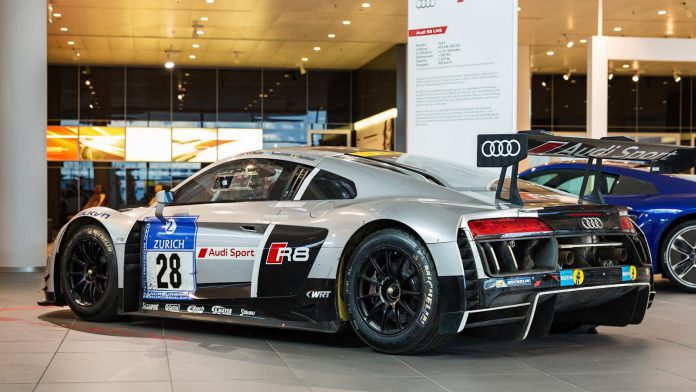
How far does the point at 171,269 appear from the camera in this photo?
6.04m

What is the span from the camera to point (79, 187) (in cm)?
2564

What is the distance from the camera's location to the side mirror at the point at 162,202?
6.21 metres

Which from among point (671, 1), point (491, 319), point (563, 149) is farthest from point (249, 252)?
point (671, 1)

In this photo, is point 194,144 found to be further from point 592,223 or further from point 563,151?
point 592,223

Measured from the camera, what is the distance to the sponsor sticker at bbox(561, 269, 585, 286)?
16.6 feet

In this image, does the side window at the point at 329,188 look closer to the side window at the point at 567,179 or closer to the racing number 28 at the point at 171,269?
the racing number 28 at the point at 171,269

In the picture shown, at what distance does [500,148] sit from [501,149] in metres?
0.01

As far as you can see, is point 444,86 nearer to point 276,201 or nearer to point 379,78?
point 276,201

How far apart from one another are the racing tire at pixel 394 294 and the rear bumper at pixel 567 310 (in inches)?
9.6

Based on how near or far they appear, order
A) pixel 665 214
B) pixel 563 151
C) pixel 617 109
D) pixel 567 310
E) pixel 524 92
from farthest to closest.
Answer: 1. pixel 617 109
2. pixel 524 92
3. pixel 665 214
4. pixel 563 151
5. pixel 567 310

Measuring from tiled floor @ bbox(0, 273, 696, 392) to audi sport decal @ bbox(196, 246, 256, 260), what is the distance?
49 centimetres

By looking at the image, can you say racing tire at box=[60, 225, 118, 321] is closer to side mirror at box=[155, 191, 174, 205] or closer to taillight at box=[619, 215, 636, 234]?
side mirror at box=[155, 191, 174, 205]

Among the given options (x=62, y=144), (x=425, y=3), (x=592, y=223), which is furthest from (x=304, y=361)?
(x=62, y=144)

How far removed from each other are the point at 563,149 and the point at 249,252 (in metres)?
1.88
